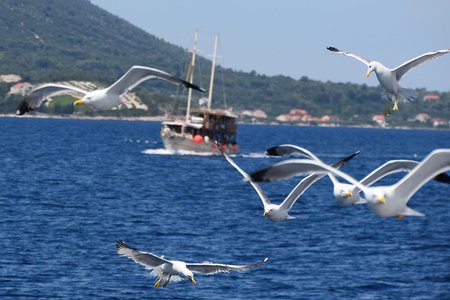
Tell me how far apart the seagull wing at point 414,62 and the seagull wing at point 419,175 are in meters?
5.31

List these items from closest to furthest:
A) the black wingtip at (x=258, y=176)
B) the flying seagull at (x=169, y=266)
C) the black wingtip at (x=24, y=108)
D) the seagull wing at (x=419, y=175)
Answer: the black wingtip at (x=258, y=176) → the seagull wing at (x=419, y=175) → the black wingtip at (x=24, y=108) → the flying seagull at (x=169, y=266)

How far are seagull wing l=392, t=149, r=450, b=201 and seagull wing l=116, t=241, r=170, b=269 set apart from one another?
9.93 metres

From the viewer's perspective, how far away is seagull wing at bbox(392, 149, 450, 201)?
2186 centimetres

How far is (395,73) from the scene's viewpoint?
27.7m

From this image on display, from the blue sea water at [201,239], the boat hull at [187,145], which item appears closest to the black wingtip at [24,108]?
the blue sea water at [201,239]

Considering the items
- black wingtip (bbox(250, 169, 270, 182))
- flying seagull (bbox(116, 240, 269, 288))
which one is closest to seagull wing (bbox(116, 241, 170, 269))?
flying seagull (bbox(116, 240, 269, 288))

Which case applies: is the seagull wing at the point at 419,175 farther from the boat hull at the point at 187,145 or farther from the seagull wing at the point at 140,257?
the boat hull at the point at 187,145

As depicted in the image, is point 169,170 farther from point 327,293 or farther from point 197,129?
point 327,293

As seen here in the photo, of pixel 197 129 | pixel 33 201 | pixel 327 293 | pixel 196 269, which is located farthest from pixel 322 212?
pixel 196 269

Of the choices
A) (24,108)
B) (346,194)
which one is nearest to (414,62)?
(346,194)

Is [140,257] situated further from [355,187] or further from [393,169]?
[355,187]

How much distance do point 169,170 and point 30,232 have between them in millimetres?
64652

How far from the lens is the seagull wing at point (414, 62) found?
2717 centimetres

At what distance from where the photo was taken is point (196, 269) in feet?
99.8
